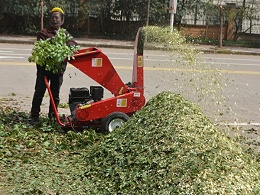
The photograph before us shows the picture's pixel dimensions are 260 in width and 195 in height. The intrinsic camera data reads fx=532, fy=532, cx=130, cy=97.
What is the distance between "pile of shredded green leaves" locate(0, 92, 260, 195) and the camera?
4.48 metres

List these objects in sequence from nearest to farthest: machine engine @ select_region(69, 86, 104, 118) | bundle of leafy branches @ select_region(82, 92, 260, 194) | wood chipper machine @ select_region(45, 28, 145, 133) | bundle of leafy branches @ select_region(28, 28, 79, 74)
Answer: bundle of leafy branches @ select_region(82, 92, 260, 194), bundle of leafy branches @ select_region(28, 28, 79, 74), wood chipper machine @ select_region(45, 28, 145, 133), machine engine @ select_region(69, 86, 104, 118)

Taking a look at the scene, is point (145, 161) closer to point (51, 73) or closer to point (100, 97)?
point (100, 97)

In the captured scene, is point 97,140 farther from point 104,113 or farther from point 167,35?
point 167,35

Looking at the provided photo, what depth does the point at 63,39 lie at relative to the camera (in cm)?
688

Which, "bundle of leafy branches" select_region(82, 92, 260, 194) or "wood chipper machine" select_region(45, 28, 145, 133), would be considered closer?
"bundle of leafy branches" select_region(82, 92, 260, 194)

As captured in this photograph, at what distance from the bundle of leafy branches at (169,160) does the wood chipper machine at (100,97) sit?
45.9 inches

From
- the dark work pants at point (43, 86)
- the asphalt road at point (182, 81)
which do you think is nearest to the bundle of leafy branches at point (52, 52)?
the dark work pants at point (43, 86)

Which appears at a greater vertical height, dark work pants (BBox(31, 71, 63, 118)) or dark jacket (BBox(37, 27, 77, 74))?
dark jacket (BBox(37, 27, 77, 74))

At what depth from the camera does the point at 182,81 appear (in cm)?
909

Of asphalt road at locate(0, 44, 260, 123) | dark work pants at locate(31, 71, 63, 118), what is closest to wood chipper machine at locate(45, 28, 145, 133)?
dark work pants at locate(31, 71, 63, 118)

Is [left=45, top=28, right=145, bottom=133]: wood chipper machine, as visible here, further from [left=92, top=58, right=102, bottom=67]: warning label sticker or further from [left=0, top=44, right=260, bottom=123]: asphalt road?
[left=0, top=44, right=260, bottom=123]: asphalt road

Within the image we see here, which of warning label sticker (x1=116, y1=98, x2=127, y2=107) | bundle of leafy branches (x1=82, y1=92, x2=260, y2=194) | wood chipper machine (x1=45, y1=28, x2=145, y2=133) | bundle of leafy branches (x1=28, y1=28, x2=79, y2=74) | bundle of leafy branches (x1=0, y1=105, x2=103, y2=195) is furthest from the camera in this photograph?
warning label sticker (x1=116, y1=98, x2=127, y2=107)

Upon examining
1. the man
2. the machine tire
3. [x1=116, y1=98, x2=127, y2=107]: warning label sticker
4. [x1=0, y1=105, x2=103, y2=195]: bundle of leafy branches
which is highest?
the man

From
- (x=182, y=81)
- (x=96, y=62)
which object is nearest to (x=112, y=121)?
(x=96, y=62)
